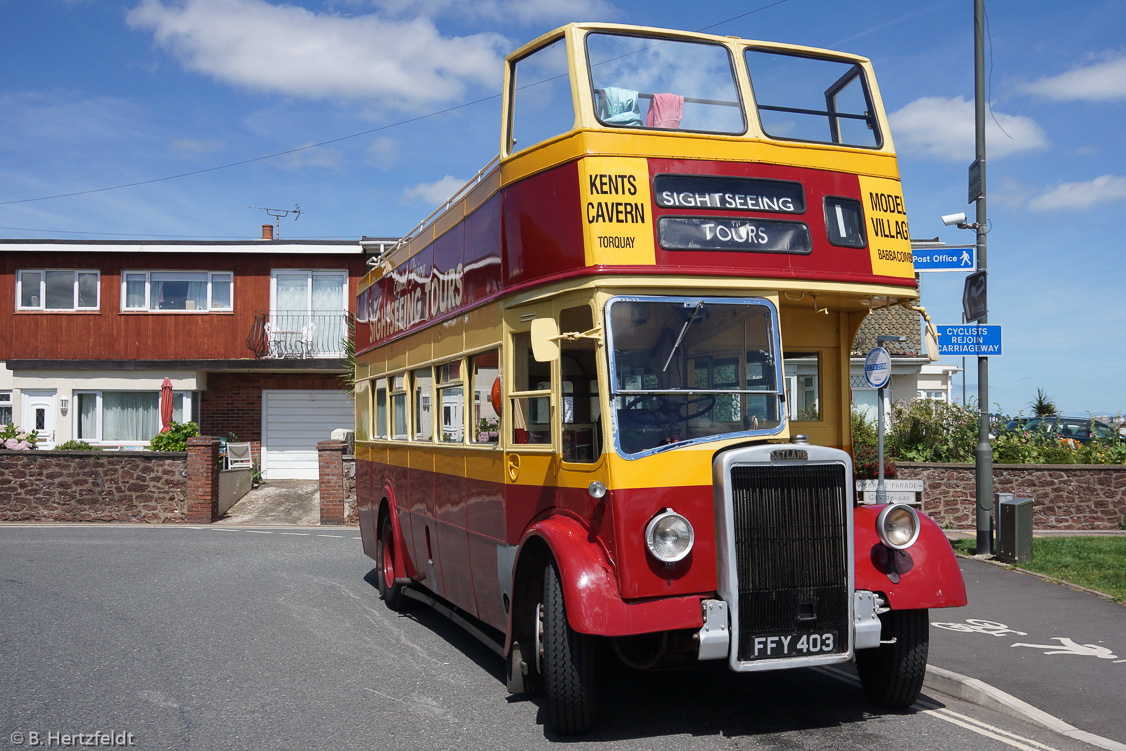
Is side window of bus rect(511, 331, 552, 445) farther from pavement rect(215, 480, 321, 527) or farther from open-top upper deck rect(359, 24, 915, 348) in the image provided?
pavement rect(215, 480, 321, 527)

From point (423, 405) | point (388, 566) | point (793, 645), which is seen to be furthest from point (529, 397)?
point (388, 566)

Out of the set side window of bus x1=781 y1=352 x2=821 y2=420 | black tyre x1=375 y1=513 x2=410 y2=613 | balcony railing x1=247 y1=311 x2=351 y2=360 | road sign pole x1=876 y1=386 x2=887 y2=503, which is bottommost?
black tyre x1=375 y1=513 x2=410 y2=613

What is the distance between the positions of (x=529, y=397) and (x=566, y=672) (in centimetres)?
180

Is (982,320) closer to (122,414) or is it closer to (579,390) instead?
(579,390)

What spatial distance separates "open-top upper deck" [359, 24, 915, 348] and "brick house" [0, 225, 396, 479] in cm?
2109

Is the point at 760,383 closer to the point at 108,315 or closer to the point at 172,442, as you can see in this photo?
the point at 172,442

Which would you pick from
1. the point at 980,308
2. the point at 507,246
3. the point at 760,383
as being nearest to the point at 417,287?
the point at 507,246

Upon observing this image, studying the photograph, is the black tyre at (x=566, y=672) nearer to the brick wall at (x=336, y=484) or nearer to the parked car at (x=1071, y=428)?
the brick wall at (x=336, y=484)

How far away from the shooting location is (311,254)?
89.8 feet

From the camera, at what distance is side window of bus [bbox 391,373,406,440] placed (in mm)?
10125

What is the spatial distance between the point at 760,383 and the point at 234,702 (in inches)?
161

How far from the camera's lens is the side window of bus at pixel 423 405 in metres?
8.99

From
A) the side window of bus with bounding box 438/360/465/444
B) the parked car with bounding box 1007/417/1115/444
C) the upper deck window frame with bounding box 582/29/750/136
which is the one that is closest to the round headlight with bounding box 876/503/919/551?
the upper deck window frame with bounding box 582/29/750/136

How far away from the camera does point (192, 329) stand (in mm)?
27266
